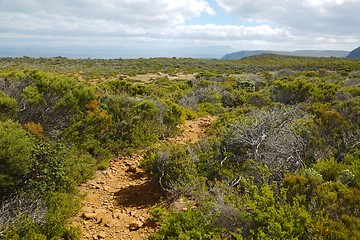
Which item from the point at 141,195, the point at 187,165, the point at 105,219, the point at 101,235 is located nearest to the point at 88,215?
the point at 105,219

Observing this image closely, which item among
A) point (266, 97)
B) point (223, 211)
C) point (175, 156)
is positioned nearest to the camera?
point (223, 211)

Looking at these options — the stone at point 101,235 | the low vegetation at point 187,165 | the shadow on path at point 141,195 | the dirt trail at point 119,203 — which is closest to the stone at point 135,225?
the dirt trail at point 119,203

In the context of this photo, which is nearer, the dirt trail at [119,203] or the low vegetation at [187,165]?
the low vegetation at [187,165]

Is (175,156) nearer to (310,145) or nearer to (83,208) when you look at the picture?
(83,208)

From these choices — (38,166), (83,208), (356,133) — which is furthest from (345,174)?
(38,166)

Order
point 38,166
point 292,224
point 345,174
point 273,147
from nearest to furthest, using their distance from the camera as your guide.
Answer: point 292,224, point 345,174, point 38,166, point 273,147

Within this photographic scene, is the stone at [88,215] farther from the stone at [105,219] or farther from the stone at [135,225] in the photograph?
the stone at [135,225]

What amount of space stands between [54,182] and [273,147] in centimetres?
384

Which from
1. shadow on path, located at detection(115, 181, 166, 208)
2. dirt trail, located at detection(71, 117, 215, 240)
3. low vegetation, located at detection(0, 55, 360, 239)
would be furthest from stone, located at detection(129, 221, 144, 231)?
shadow on path, located at detection(115, 181, 166, 208)

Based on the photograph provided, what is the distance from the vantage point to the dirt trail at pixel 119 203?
448cm

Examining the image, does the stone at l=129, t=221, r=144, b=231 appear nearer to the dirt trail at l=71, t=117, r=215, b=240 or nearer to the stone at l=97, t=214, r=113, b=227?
the dirt trail at l=71, t=117, r=215, b=240

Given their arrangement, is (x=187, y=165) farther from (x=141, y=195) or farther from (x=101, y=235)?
(x=101, y=235)

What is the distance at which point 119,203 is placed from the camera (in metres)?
5.32

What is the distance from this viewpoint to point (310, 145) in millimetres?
5617
